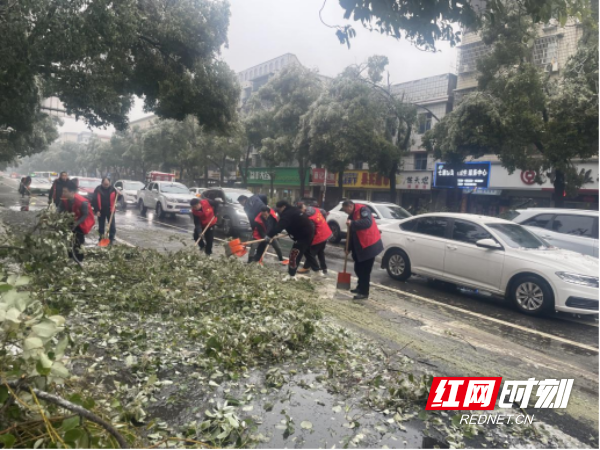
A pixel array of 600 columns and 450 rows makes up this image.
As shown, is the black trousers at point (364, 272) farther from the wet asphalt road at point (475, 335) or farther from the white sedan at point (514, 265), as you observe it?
the white sedan at point (514, 265)

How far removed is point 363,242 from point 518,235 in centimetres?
393

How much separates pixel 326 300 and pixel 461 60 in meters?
4.48

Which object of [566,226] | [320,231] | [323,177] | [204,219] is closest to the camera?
[566,226]

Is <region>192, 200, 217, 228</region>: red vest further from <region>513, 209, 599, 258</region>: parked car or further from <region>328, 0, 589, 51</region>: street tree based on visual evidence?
<region>513, 209, 599, 258</region>: parked car

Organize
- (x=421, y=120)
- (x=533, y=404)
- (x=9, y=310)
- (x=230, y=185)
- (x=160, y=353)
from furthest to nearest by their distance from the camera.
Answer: (x=230, y=185) → (x=160, y=353) → (x=421, y=120) → (x=9, y=310) → (x=533, y=404)

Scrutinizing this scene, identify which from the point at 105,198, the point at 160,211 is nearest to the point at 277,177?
the point at 105,198

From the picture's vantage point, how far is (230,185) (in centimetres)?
576

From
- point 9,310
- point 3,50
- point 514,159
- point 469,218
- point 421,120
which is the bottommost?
point 9,310

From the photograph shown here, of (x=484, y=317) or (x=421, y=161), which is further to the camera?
(x=484, y=317)

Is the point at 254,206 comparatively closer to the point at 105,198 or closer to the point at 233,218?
the point at 105,198

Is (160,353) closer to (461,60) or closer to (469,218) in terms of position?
(469,218)

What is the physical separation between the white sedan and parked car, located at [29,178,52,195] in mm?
20907

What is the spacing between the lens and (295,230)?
25.2 ft

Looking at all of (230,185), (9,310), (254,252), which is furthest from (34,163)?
(9,310)
